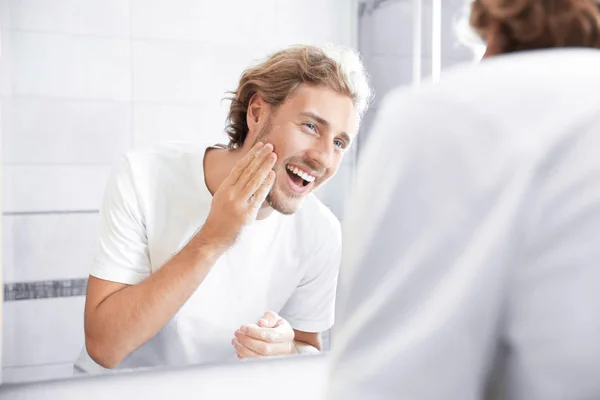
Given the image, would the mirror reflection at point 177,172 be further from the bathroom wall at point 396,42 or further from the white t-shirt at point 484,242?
the white t-shirt at point 484,242

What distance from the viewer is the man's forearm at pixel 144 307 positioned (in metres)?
1.22

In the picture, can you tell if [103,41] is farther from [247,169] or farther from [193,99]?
[247,169]

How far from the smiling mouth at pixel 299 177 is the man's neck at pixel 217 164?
0.11 metres

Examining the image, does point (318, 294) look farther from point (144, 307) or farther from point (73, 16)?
point (73, 16)

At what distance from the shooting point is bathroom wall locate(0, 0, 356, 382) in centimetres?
115

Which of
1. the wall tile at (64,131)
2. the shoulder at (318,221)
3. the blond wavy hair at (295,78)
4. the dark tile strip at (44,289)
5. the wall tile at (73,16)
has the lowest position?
the dark tile strip at (44,289)

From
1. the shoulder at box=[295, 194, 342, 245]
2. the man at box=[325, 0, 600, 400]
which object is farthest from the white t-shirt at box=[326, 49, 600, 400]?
the shoulder at box=[295, 194, 342, 245]

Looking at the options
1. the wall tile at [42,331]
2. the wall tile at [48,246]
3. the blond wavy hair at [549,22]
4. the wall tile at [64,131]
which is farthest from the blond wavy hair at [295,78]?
the blond wavy hair at [549,22]

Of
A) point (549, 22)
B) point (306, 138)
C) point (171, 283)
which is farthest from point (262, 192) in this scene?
point (549, 22)

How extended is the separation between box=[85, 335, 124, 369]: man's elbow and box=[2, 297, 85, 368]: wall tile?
2 centimetres

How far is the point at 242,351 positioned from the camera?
4.50ft

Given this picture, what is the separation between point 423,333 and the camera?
0.48 metres

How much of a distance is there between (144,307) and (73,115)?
376 millimetres

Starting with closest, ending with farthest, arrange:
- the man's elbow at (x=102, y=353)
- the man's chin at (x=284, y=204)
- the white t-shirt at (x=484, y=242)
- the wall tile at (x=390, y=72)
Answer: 1. the white t-shirt at (x=484, y=242)
2. the man's elbow at (x=102, y=353)
3. the man's chin at (x=284, y=204)
4. the wall tile at (x=390, y=72)
